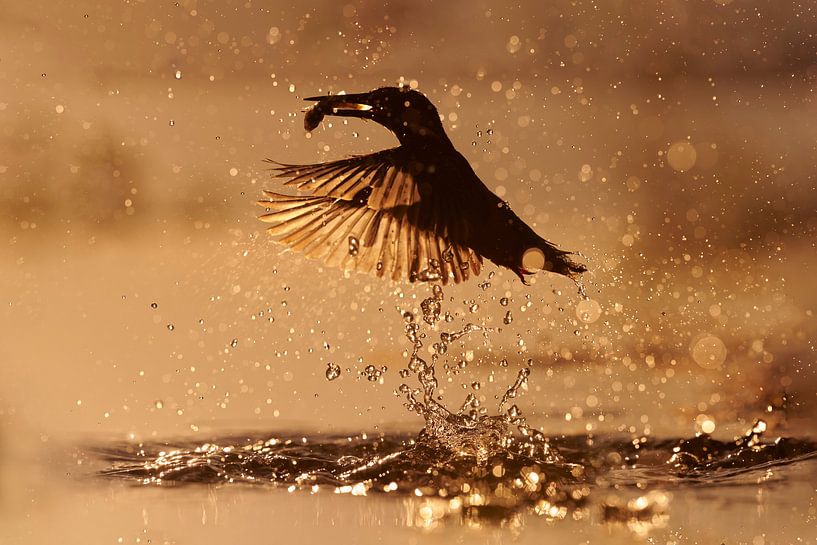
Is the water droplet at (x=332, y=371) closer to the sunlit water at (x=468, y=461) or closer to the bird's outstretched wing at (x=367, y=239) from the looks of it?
the sunlit water at (x=468, y=461)

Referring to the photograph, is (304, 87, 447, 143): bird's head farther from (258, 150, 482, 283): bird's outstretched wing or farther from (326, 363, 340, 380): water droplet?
(326, 363, 340, 380): water droplet

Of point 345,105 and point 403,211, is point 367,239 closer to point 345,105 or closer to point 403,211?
point 403,211

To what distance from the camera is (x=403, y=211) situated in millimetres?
1971

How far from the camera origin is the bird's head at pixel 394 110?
1.87 metres

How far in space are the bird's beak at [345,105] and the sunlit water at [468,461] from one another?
474 millimetres

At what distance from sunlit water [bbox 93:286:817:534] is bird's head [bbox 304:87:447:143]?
450 mm

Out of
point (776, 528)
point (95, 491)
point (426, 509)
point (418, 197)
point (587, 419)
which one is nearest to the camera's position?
point (776, 528)

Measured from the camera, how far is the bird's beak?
6.13 ft

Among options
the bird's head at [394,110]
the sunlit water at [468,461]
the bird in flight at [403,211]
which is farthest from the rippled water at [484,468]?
the bird's head at [394,110]

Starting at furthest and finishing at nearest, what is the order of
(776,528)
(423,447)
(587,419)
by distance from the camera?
(587,419), (423,447), (776,528)

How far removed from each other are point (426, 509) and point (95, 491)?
73 cm

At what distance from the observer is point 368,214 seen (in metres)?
2.06

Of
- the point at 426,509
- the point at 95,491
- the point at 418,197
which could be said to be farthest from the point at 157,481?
the point at 418,197

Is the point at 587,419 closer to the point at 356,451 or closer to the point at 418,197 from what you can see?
the point at 356,451
